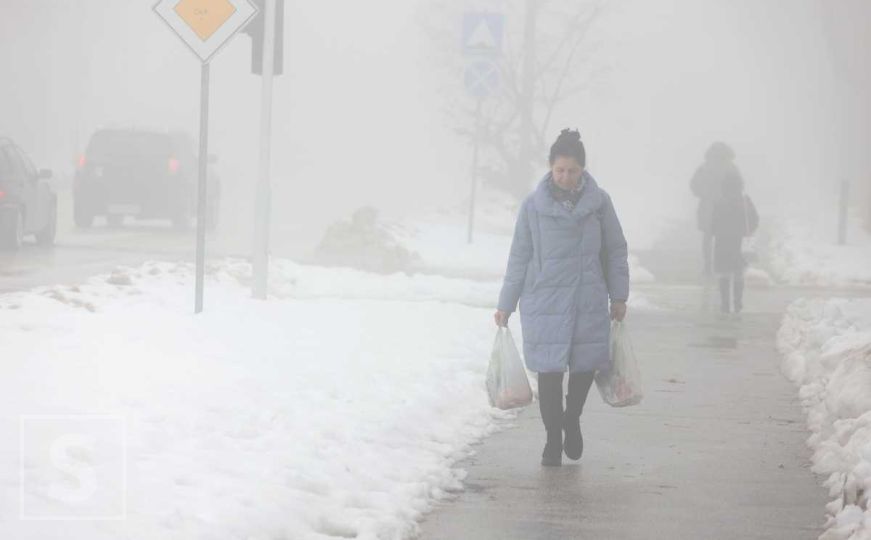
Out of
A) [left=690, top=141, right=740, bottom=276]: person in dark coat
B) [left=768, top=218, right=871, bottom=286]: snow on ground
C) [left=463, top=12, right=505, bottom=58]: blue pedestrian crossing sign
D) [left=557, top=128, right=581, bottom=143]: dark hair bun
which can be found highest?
[left=463, top=12, right=505, bottom=58]: blue pedestrian crossing sign

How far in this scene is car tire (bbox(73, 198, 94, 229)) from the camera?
27953 mm

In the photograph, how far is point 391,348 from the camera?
39.2ft

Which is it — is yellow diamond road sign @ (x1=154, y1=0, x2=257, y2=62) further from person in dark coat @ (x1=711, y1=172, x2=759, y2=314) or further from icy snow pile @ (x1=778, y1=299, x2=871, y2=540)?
person in dark coat @ (x1=711, y1=172, x2=759, y2=314)

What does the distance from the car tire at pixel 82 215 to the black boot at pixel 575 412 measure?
66.4ft

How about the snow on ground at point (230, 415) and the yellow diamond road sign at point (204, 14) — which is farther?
the yellow diamond road sign at point (204, 14)

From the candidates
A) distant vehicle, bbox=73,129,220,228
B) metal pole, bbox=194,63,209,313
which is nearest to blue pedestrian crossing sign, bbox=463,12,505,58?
distant vehicle, bbox=73,129,220,228

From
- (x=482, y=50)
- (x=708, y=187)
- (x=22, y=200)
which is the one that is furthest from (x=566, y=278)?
(x=482, y=50)

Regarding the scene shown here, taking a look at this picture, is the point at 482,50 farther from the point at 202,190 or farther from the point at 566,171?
the point at 566,171

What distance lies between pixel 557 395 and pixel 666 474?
67 centimetres

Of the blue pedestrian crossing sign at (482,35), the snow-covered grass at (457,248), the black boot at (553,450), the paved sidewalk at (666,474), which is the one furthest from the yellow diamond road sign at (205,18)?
the blue pedestrian crossing sign at (482,35)

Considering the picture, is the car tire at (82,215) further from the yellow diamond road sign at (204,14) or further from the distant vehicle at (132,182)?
the yellow diamond road sign at (204,14)

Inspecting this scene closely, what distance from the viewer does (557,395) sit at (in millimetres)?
8578

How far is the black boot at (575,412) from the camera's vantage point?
857cm

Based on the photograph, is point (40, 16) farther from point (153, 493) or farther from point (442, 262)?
point (153, 493)
